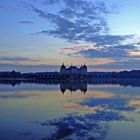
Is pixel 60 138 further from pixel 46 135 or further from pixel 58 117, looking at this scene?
pixel 58 117

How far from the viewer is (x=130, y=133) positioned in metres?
15.4

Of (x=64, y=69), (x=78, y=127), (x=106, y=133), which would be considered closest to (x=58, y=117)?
(x=78, y=127)

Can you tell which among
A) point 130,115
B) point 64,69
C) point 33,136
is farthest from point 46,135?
point 64,69

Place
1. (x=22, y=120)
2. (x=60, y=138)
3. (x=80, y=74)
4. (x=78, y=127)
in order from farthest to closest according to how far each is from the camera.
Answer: (x=80, y=74), (x=22, y=120), (x=78, y=127), (x=60, y=138)

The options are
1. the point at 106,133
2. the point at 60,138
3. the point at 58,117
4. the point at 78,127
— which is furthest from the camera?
the point at 58,117

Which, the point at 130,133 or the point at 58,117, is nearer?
the point at 130,133

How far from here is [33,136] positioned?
14.4 meters

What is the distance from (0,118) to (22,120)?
1633 mm

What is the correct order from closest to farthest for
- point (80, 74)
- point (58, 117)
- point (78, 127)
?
point (78, 127)
point (58, 117)
point (80, 74)

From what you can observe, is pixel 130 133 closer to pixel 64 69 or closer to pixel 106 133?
pixel 106 133

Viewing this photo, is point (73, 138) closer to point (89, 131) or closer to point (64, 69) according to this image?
point (89, 131)

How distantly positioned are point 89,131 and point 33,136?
281 centimetres

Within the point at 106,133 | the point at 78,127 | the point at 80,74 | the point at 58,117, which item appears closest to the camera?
the point at 106,133

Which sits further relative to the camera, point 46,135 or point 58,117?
point 58,117
